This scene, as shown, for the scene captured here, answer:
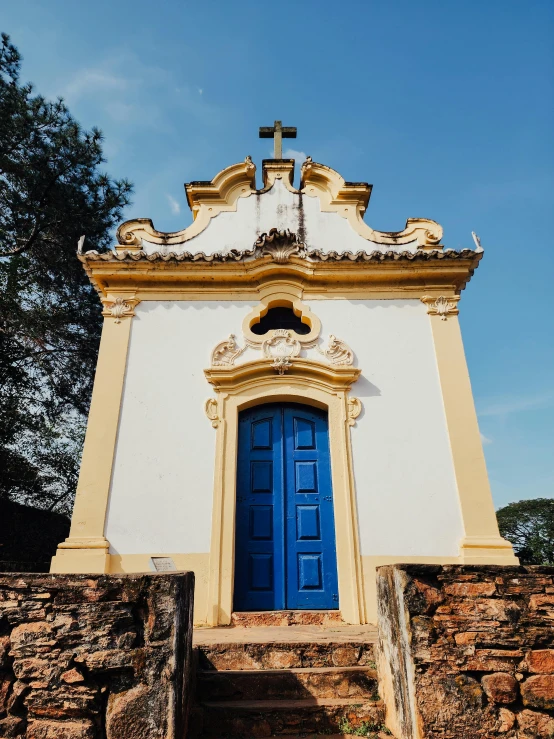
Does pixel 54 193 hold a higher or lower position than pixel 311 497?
higher

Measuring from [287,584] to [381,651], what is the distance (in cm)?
214

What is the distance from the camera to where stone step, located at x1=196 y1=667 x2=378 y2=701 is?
3.40m

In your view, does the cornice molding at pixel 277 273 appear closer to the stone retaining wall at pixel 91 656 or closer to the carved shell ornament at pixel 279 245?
the carved shell ornament at pixel 279 245

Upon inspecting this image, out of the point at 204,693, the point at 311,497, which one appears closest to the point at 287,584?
the point at 311,497

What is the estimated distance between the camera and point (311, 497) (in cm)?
581

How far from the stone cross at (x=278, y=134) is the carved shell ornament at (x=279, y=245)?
2.39 m

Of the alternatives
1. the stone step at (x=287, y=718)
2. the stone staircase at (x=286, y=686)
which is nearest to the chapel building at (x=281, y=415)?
the stone staircase at (x=286, y=686)

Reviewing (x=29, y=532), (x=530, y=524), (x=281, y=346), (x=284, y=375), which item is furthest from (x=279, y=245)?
(x=530, y=524)

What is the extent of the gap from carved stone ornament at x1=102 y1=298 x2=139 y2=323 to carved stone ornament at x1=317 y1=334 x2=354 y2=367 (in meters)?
2.63

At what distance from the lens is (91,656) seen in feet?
8.41

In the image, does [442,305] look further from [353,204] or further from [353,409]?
[353,204]

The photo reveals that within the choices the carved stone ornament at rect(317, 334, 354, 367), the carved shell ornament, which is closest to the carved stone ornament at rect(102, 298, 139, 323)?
the carved shell ornament

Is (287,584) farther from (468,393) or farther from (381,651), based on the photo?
(468,393)

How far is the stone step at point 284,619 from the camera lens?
16.4ft
